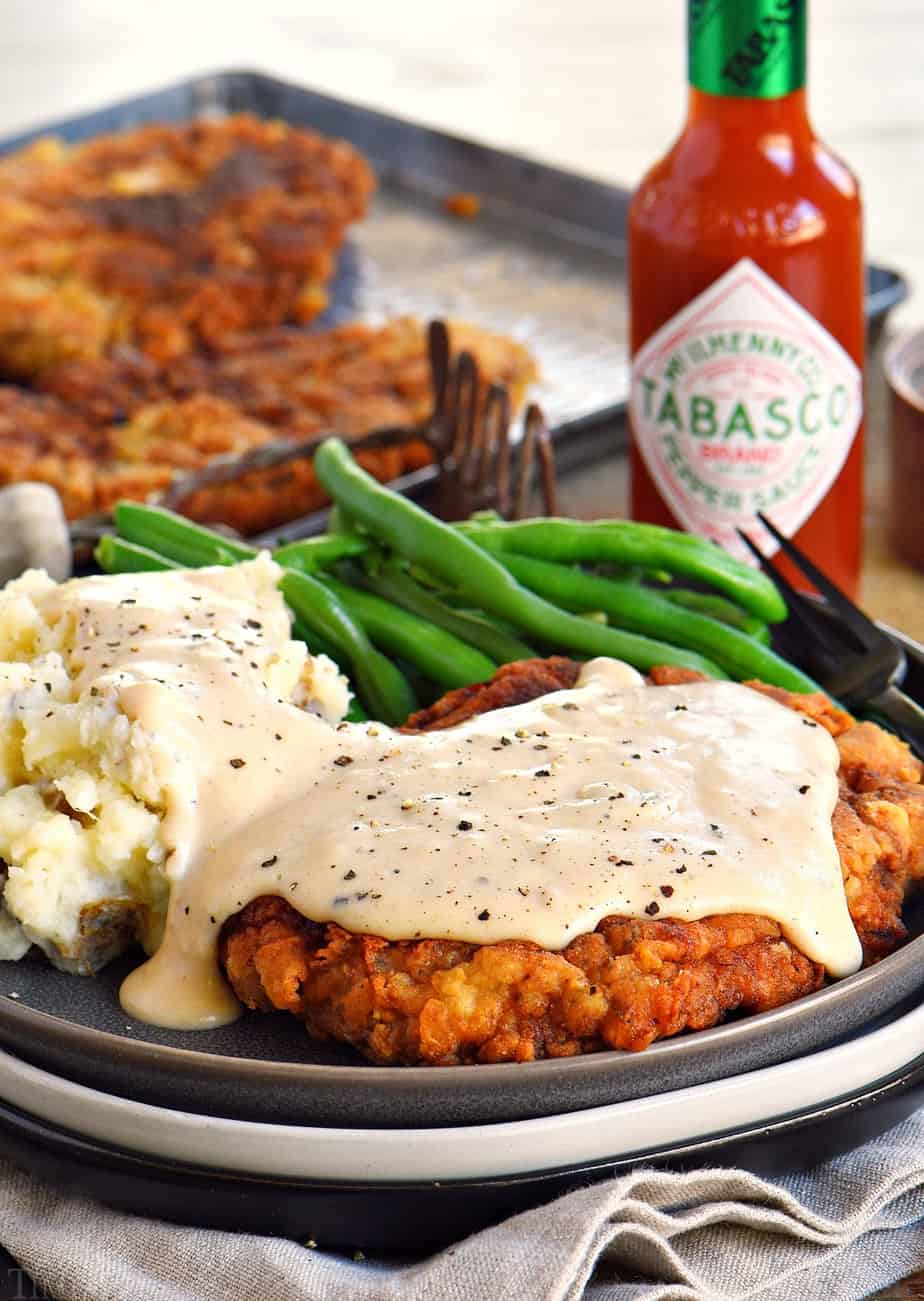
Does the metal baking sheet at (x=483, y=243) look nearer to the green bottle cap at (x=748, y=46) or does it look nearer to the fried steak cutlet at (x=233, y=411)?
the fried steak cutlet at (x=233, y=411)

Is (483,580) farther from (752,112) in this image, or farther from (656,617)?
(752,112)

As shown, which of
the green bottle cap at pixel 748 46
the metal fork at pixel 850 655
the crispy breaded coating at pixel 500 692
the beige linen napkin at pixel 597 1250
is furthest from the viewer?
the green bottle cap at pixel 748 46

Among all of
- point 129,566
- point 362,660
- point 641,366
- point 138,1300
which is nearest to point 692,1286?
point 138,1300

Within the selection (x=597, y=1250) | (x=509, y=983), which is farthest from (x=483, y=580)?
(x=597, y=1250)

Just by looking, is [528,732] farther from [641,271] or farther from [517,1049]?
[641,271]

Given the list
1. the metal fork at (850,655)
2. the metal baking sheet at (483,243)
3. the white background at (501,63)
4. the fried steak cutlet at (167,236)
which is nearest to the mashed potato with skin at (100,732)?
the metal fork at (850,655)

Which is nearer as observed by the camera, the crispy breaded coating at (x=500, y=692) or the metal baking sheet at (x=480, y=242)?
the crispy breaded coating at (x=500, y=692)

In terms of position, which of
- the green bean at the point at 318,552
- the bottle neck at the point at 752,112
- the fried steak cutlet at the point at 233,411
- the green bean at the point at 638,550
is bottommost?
the fried steak cutlet at the point at 233,411

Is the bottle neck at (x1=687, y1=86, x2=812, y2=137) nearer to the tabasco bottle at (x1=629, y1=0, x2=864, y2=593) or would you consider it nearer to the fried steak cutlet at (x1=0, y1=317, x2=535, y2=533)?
the tabasco bottle at (x1=629, y1=0, x2=864, y2=593)
